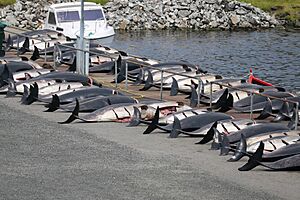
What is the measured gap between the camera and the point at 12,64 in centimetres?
3459

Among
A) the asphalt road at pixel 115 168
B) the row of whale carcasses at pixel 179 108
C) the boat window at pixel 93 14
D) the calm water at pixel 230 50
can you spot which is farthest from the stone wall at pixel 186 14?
the asphalt road at pixel 115 168

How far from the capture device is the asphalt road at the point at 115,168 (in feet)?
60.2

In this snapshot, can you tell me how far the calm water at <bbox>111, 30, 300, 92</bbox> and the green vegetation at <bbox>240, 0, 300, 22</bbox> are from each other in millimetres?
5007

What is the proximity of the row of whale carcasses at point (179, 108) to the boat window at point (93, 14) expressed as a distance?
15546 millimetres

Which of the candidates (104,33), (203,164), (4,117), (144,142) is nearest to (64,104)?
(4,117)

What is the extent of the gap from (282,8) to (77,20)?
45857mm

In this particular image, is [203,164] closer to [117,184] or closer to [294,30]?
[117,184]

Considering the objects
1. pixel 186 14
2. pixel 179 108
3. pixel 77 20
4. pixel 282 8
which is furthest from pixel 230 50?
pixel 179 108

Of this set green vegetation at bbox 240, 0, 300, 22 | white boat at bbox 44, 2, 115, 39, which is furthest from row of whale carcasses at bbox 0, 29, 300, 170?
green vegetation at bbox 240, 0, 300, 22

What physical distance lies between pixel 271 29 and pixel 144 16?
12231 millimetres

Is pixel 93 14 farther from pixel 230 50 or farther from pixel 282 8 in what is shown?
pixel 282 8

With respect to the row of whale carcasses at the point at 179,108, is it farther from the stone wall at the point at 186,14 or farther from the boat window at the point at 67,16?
the stone wall at the point at 186,14

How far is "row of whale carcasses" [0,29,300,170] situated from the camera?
21547mm

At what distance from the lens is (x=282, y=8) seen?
95.3 m
